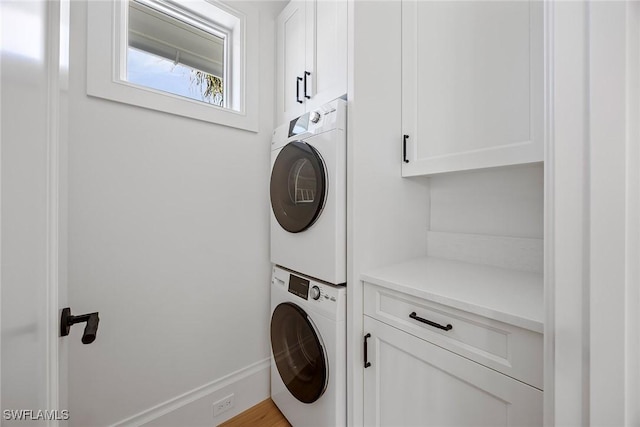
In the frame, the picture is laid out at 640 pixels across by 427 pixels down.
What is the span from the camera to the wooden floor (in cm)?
154

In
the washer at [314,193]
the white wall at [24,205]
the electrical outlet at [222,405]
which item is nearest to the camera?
the white wall at [24,205]

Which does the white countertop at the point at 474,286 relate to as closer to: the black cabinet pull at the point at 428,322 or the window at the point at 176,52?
the black cabinet pull at the point at 428,322

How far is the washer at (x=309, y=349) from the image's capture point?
1195 millimetres

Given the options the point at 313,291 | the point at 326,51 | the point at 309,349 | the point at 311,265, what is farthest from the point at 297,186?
the point at 309,349

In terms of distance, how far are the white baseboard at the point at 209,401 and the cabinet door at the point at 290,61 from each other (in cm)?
162

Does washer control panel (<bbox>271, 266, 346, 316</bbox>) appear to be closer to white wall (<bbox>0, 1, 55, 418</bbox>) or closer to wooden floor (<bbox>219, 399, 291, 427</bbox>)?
wooden floor (<bbox>219, 399, 291, 427</bbox>)

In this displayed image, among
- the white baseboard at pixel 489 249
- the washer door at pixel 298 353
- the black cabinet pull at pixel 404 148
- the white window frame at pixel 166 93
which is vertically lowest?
the washer door at pixel 298 353

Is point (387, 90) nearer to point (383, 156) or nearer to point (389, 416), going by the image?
point (383, 156)

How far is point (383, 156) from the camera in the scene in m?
1.31

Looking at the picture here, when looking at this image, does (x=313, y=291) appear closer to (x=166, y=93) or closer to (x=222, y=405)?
(x=222, y=405)

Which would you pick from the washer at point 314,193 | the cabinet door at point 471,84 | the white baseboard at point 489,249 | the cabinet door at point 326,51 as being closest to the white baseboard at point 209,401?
the washer at point 314,193

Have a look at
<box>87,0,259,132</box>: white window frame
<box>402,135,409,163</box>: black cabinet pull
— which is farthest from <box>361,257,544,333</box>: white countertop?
<box>87,0,259,132</box>: white window frame

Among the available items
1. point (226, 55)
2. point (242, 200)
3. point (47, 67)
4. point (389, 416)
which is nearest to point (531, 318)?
point (389, 416)

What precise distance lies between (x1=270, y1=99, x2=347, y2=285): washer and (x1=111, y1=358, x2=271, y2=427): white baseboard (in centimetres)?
79
